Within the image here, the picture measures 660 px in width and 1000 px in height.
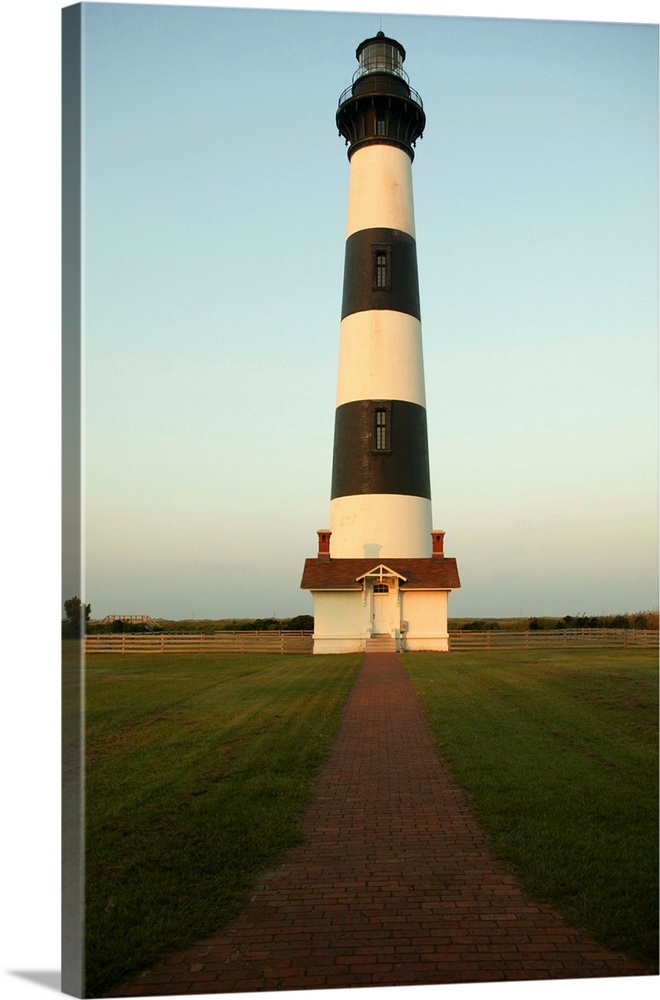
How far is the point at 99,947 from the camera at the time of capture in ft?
14.7

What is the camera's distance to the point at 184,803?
7160mm

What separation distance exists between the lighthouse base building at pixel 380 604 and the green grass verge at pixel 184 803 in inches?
373

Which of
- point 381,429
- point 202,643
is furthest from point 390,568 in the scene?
point 202,643

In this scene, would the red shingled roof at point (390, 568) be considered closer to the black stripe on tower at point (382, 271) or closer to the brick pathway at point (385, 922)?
the black stripe on tower at point (382, 271)

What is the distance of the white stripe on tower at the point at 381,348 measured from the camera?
24281 mm

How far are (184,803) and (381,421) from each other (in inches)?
712

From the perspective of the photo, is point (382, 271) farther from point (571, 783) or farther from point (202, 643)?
point (571, 783)

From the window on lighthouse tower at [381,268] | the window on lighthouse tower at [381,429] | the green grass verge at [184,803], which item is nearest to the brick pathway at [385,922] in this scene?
the green grass verge at [184,803]

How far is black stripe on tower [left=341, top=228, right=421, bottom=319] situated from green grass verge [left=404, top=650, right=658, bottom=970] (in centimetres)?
1261

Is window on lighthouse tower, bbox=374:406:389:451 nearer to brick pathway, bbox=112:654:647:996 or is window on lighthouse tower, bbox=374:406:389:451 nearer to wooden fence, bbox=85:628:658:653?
wooden fence, bbox=85:628:658:653

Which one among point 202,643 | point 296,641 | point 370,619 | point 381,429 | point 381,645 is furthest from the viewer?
point 202,643

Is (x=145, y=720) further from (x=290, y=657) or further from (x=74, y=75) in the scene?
(x=290, y=657)

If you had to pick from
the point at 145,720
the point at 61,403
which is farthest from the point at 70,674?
the point at 145,720

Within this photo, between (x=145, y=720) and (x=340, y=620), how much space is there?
13671 mm
